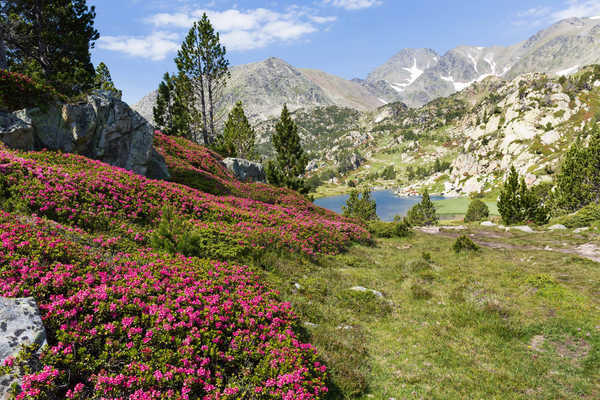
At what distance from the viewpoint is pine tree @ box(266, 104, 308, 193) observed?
45.6 metres

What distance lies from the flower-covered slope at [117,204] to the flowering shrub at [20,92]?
4.10 m

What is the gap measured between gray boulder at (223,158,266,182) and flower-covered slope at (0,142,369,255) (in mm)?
21506

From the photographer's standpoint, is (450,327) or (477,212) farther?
(477,212)

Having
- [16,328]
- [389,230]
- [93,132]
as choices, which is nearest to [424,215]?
[389,230]

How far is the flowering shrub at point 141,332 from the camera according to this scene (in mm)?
4945

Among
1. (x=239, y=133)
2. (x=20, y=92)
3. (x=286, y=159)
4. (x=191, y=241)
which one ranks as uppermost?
(x=239, y=133)

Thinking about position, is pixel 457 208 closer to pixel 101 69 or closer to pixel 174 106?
pixel 174 106

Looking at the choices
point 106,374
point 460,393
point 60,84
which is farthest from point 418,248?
point 60,84

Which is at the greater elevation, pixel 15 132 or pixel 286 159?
pixel 15 132

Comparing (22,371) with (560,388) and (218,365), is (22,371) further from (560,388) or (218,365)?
(560,388)

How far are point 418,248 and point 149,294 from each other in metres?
23.4

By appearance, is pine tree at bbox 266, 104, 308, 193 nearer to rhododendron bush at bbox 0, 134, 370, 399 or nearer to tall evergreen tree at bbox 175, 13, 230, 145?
tall evergreen tree at bbox 175, 13, 230, 145

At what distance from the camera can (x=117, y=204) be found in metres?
12.5

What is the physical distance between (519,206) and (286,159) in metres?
38.6
